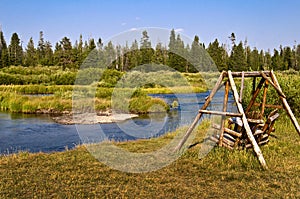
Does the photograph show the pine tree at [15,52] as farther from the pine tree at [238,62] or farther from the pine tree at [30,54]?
the pine tree at [238,62]

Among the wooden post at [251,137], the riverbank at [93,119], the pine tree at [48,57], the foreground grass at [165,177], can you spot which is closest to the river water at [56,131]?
the riverbank at [93,119]

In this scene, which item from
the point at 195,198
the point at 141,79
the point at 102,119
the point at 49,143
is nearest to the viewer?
the point at 195,198

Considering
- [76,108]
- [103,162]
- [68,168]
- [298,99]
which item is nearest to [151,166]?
[103,162]

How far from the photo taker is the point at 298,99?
16234 millimetres

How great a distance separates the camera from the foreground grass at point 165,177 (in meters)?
6.02

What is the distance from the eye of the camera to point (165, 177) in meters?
7.05

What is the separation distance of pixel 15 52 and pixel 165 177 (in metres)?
72.6

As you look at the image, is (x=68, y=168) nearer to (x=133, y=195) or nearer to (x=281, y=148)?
(x=133, y=195)

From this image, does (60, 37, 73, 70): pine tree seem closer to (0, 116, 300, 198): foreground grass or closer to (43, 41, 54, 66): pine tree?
(43, 41, 54, 66): pine tree

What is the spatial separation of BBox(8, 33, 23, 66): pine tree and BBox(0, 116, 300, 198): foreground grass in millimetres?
65916

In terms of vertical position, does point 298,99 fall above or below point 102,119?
above

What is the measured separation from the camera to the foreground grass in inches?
237

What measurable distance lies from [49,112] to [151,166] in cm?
2008

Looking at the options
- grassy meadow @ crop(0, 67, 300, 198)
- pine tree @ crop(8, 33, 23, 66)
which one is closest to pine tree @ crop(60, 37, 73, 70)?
pine tree @ crop(8, 33, 23, 66)
